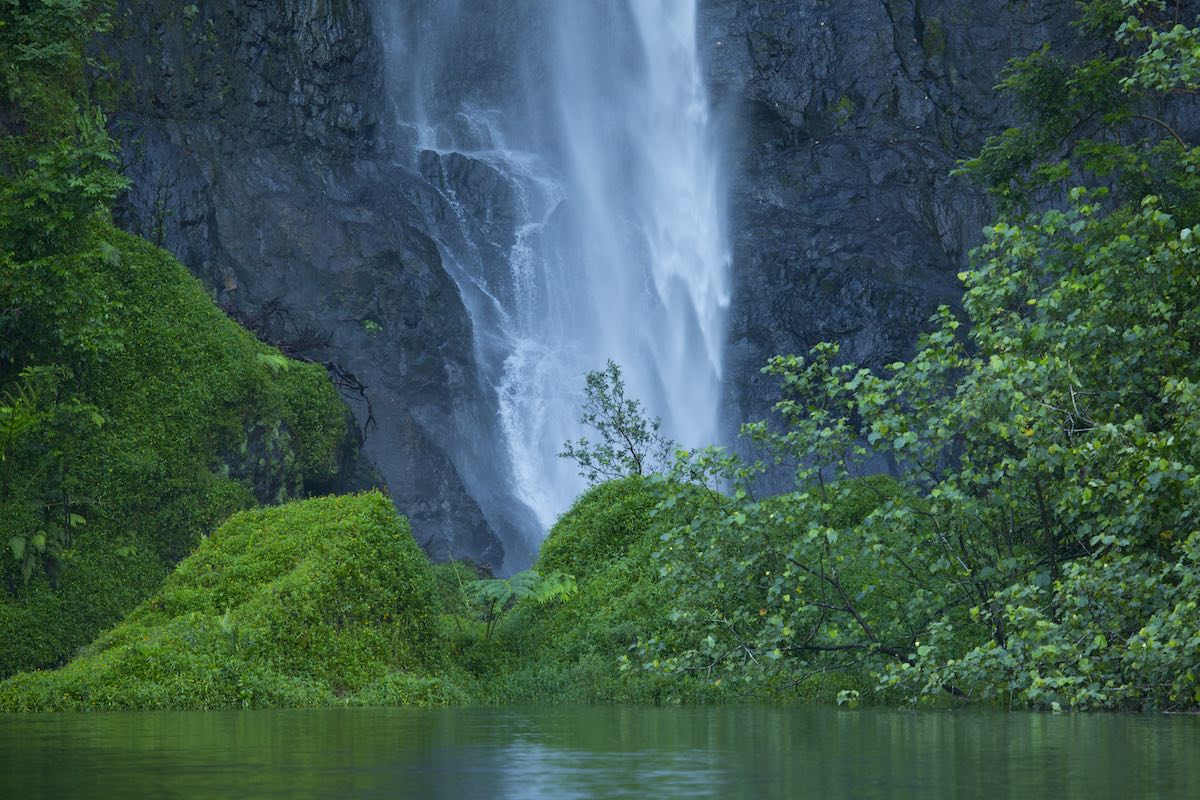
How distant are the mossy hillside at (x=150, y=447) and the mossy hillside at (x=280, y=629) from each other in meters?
2.28

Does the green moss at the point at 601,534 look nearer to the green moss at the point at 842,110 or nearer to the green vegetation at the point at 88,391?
the green vegetation at the point at 88,391

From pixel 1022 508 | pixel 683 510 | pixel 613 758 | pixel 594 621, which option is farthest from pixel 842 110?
pixel 613 758

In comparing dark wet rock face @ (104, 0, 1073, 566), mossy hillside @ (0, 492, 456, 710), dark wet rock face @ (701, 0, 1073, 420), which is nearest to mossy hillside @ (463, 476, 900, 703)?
mossy hillside @ (0, 492, 456, 710)

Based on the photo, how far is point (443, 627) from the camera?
15.5 metres

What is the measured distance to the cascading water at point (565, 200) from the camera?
38.7 metres

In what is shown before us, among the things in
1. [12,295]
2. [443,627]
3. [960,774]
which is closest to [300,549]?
[443,627]

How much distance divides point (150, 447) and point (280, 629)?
17.9 feet

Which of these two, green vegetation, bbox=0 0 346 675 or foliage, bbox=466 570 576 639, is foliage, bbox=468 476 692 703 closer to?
foliage, bbox=466 570 576 639

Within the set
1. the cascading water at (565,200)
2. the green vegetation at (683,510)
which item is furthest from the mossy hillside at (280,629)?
the cascading water at (565,200)

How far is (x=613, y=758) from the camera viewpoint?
5.07 m

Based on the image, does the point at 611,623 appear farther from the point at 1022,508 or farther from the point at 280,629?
the point at 1022,508

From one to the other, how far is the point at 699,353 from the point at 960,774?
38.0 m

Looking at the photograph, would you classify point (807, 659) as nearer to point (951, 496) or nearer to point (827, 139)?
point (951, 496)

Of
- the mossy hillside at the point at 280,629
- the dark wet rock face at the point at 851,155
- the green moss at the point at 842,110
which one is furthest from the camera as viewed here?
the green moss at the point at 842,110
